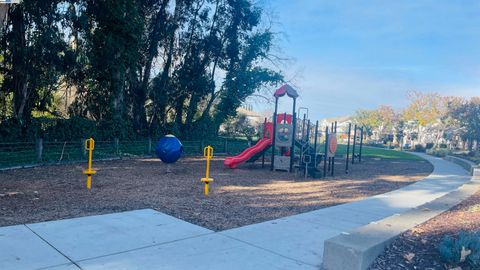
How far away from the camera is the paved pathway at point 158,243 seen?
12.8ft

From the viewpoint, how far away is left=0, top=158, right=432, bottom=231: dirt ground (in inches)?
245

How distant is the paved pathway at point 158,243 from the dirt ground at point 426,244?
785 mm

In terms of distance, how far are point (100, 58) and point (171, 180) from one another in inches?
337

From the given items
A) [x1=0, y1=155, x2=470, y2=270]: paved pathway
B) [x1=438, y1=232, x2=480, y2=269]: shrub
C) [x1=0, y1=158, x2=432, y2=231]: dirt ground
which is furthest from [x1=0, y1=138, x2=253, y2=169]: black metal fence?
[x1=438, y1=232, x2=480, y2=269]: shrub

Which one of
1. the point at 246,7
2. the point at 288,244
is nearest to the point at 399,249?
the point at 288,244

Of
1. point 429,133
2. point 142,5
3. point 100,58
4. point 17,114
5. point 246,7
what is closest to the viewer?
point 17,114

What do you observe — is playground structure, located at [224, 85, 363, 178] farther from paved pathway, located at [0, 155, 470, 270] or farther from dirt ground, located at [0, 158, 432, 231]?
paved pathway, located at [0, 155, 470, 270]

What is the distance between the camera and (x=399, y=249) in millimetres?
4141

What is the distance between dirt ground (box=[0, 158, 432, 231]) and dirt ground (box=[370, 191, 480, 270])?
2397 mm

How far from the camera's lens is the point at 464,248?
12.1ft

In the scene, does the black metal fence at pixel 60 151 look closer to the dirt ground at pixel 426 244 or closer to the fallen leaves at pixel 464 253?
the dirt ground at pixel 426 244

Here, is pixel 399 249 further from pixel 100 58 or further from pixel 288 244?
pixel 100 58

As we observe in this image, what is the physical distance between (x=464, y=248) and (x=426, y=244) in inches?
23.7

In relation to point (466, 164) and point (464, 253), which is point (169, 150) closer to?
point (464, 253)
